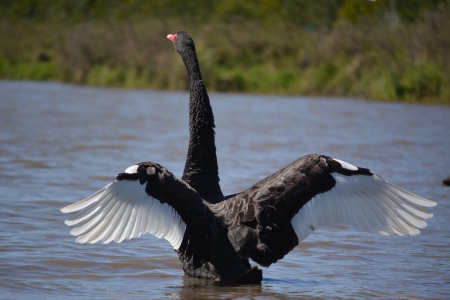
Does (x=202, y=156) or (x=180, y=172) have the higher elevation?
(x=202, y=156)

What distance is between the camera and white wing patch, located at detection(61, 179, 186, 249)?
4594 millimetres

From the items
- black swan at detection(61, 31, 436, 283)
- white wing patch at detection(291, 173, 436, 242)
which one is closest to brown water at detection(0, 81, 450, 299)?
black swan at detection(61, 31, 436, 283)

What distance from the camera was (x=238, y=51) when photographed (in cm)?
3378

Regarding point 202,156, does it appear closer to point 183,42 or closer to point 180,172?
point 183,42

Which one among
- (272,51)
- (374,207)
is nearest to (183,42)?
(374,207)

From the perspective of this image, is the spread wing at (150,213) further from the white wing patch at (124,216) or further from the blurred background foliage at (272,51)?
the blurred background foliage at (272,51)

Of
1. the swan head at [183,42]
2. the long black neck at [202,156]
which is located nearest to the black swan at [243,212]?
the long black neck at [202,156]

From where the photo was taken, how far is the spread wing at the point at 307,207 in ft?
15.2

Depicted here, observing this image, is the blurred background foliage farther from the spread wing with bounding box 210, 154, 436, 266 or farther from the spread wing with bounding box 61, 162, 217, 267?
the spread wing with bounding box 61, 162, 217, 267

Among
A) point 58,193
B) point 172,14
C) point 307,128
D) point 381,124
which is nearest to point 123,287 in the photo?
point 58,193

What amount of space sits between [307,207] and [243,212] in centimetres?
45

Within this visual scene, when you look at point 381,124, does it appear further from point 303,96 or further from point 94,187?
point 303,96

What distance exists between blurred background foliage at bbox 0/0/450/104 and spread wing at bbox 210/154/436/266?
1718 cm

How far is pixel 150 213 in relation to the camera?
15.4 feet
